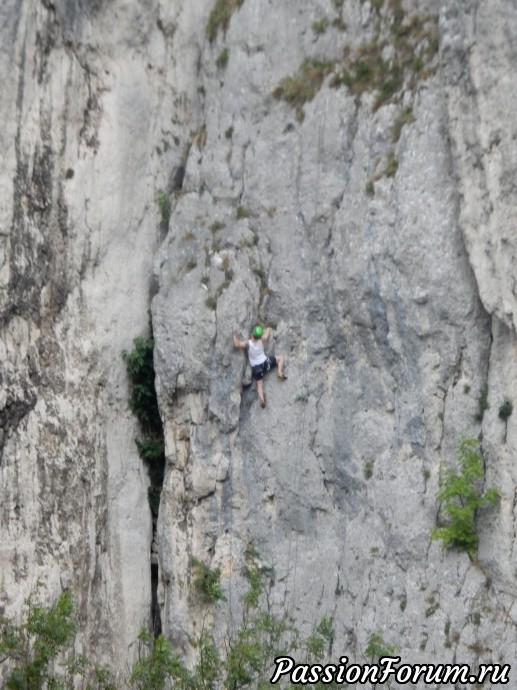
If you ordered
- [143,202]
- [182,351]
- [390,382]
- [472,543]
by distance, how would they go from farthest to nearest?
[143,202] < [182,351] < [390,382] < [472,543]

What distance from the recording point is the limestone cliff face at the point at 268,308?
61.8ft

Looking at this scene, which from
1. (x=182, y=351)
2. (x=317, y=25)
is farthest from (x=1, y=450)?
(x=317, y=25)

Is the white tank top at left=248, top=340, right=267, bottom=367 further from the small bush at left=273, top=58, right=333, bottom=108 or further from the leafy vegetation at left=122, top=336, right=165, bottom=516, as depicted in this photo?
the small bush at left=273, top=58, right=333, bottom=108

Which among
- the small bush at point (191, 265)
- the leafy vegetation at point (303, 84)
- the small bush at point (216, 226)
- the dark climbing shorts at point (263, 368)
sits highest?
the leafy vegetation at point (303, 84)

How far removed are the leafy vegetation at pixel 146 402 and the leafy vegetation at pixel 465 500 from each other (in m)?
5.79

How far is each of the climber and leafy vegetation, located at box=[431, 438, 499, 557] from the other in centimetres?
383

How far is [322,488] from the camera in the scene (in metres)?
20.1

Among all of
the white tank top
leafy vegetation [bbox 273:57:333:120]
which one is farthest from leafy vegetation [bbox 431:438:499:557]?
leafy vegetation [bbox 273:57:333:120]

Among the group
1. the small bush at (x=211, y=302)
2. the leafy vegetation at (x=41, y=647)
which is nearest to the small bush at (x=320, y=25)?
the small bush at (x=211, y=302)

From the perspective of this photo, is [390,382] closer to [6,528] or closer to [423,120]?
[423,120]

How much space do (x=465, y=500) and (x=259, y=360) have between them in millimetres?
4578

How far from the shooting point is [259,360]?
67.6ft

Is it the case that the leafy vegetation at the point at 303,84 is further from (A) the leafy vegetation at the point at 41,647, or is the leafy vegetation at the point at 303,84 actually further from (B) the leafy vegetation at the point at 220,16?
(A) the leafy vegetation at the point at 41,647

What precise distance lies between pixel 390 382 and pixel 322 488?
7.38ft
